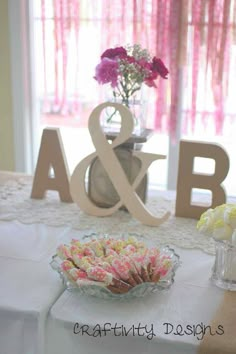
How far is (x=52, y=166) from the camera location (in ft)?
5.84

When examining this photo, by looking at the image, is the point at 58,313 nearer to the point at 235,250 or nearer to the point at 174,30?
the point at 235,250

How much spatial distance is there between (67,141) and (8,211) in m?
2.02

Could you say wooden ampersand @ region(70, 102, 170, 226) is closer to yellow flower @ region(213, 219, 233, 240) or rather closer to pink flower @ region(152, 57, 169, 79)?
pink flower @ region(152, 57, 169, 79)

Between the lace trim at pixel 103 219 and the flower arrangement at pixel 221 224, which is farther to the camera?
the lace trim at pixel 103 219

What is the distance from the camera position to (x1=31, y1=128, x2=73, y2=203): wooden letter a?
1.75 metres

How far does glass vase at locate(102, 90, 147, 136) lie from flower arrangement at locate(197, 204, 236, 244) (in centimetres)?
55

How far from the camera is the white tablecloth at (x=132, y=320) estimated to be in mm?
1027

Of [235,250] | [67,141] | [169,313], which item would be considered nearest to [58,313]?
[169,313]

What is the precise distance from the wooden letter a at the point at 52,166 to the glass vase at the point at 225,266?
2.28 ft

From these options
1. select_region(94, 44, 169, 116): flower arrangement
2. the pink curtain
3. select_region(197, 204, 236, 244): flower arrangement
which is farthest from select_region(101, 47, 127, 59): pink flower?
the pink curtain

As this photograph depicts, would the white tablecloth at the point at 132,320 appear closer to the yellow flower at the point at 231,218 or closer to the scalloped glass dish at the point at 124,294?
the scalloped glass dish at the point at 124,294

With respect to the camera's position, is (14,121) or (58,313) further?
(14,121)

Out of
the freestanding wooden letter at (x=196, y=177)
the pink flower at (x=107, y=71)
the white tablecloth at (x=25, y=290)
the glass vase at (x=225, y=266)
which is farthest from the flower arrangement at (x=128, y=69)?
the glass vase at (x=225, y=266)

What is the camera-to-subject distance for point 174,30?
2971 millimetres
